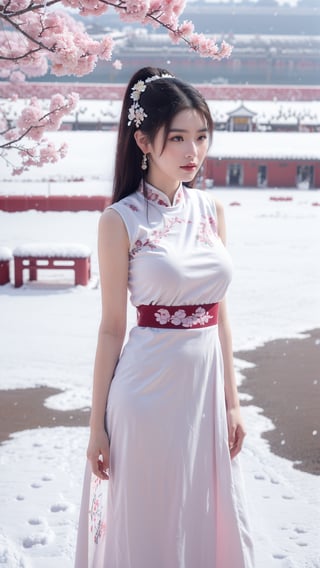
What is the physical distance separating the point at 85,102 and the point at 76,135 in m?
2.48

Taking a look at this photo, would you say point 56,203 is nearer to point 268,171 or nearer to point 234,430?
point 268,171

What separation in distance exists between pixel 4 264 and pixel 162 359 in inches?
207

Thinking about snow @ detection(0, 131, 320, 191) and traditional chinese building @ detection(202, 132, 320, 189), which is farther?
traditional chinese building @ detection(202, 132, 320, 189)

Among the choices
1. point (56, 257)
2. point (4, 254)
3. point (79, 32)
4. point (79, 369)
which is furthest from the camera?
point (4, 254)

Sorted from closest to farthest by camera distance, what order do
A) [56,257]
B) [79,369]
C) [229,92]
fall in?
[79,369]
[56,257]
[229,92]

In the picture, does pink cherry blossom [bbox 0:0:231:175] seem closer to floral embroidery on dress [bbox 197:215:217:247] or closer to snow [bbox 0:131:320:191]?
floral embroidery on dress [bbox 197:215:217:247]

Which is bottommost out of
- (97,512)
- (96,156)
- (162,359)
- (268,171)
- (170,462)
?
(96,156)

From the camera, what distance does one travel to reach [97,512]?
139 cm

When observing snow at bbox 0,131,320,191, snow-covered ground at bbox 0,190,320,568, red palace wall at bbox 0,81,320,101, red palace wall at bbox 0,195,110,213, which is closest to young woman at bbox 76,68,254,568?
snow-covered ground at bbox 0,190,320,568

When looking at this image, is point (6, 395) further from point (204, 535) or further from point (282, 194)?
point (282, 194)

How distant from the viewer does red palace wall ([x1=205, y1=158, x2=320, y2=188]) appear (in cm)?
1482

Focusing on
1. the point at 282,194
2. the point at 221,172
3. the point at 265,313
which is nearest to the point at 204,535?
the point at 265,313

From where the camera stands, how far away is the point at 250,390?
12.0 ft

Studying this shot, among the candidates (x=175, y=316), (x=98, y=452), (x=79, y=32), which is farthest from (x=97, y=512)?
(x=79, y=32)
